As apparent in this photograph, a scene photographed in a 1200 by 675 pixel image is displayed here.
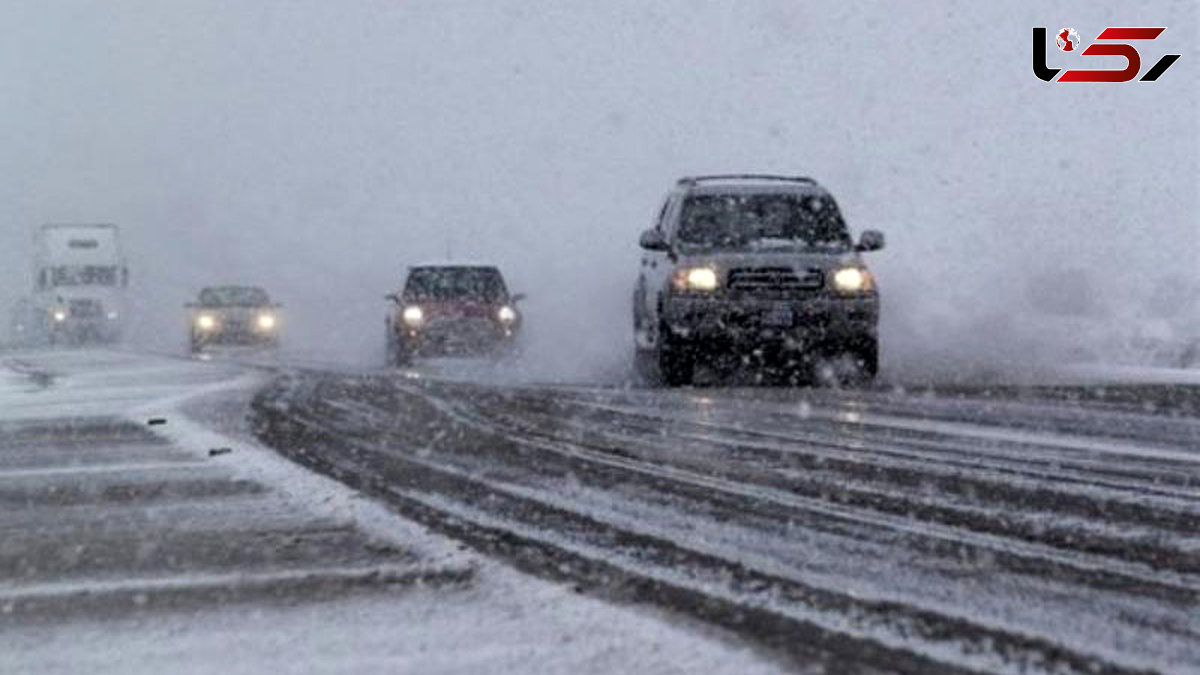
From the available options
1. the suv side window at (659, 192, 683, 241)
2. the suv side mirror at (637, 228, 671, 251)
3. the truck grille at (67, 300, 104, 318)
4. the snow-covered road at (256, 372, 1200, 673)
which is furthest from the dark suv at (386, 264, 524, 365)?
the truck grille at (67, 300, 104, 318)

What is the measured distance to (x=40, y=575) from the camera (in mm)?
5074

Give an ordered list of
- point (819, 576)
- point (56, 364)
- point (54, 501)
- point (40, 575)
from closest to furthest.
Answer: point (819, 576)
point (40, 575)
point (54, 501)
point (56, 364)

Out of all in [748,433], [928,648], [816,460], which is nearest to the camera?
[928,648]

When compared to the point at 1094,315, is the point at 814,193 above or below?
above

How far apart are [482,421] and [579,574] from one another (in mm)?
5988

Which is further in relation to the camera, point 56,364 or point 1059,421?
point 56,364

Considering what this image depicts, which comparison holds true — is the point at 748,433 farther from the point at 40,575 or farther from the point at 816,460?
the point at 40,575

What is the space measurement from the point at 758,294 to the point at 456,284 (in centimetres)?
968

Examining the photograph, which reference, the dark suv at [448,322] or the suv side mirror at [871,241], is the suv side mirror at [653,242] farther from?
the dark suv at [448,322]

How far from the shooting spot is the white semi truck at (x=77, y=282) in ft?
157

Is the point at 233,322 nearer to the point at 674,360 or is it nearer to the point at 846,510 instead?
the point at 674,360

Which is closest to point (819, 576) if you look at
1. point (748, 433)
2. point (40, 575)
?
point (40, 575)

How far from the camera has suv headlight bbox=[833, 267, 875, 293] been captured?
15.3m

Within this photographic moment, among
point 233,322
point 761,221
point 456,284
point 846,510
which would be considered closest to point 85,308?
point 233,322
